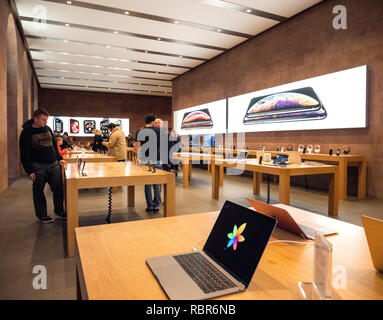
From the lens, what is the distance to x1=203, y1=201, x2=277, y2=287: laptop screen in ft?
2.84

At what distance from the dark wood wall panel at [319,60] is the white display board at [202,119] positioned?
68 centimetres

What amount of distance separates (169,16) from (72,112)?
11.1 metres

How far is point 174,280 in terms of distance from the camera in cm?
87

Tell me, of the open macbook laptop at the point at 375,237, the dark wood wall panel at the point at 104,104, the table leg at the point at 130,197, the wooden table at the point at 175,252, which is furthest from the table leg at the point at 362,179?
the dark wood wall panel at the point at 104,104

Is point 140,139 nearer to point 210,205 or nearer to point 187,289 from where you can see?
point 210,205

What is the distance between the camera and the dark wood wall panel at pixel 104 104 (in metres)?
16.0

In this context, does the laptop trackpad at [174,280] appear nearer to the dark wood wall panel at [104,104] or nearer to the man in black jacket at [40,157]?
the man in black jacket at [40,157]

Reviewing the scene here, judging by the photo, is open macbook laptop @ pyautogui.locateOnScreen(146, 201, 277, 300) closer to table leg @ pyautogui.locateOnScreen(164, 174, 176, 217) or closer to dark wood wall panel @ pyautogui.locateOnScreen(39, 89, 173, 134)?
table leg @ pyautogui.locateOnScreen(164, 174, 176, 217)

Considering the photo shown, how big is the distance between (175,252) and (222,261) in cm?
22

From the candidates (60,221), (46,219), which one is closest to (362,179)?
(60,221)

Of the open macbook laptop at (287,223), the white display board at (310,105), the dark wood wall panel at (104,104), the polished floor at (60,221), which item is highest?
the dark wood wall panel at (104,104)

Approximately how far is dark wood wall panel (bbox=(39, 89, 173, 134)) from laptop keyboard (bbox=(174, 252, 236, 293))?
1685 centimetres

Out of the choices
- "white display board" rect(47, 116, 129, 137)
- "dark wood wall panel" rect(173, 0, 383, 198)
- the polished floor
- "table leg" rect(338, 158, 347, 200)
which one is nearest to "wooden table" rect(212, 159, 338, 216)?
the polished floor

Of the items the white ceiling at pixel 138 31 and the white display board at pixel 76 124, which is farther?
the white display board at pixel 76 124
